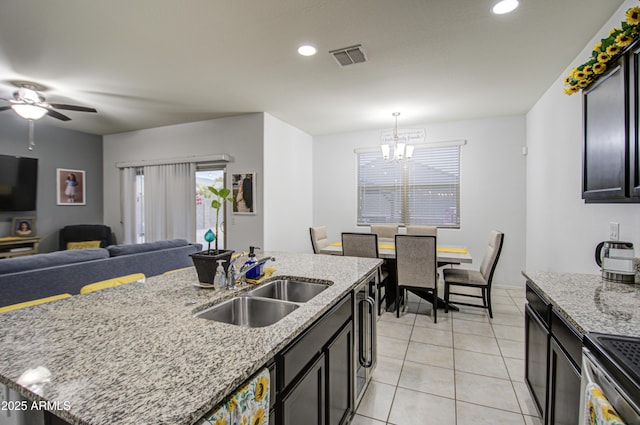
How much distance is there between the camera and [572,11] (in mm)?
2074

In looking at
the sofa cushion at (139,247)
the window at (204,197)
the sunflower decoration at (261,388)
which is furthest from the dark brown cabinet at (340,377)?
the window at (204,197)

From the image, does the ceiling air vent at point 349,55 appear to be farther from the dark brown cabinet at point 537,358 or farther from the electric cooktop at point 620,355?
the electric cooktop at point 620,355

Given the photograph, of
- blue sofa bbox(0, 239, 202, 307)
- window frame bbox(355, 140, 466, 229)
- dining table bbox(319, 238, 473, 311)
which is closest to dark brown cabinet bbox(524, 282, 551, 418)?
dining table bbox(319, 238, 473, 311)

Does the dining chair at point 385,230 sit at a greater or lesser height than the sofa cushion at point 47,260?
greater

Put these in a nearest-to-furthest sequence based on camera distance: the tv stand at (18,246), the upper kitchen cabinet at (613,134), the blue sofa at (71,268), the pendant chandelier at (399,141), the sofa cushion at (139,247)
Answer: the upper kitchen cabinet at (613,134) < the blue sofa at (71,268) < the sofa cushion at (139,247) < the pendant chandelier at (399,141) < the tv stand at (18,246)

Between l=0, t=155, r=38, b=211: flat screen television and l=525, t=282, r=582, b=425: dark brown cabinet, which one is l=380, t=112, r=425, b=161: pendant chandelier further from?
l=0, t=155, r=38, b=211: flat screen television

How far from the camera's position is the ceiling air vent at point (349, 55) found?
2.56 metres

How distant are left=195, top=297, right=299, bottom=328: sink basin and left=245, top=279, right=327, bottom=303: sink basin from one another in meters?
0.23

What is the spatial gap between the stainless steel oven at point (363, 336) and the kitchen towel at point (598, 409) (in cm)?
105

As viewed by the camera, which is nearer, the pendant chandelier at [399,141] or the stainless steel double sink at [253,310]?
the stainless steel double sink at [253,310]

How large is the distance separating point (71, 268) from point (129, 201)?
10.6ft

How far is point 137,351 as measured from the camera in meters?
0.94

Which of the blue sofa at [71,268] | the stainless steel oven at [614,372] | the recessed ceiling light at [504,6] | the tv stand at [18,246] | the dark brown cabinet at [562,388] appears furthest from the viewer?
the tv stand at [18,246]

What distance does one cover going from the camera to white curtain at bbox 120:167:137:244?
554cm
